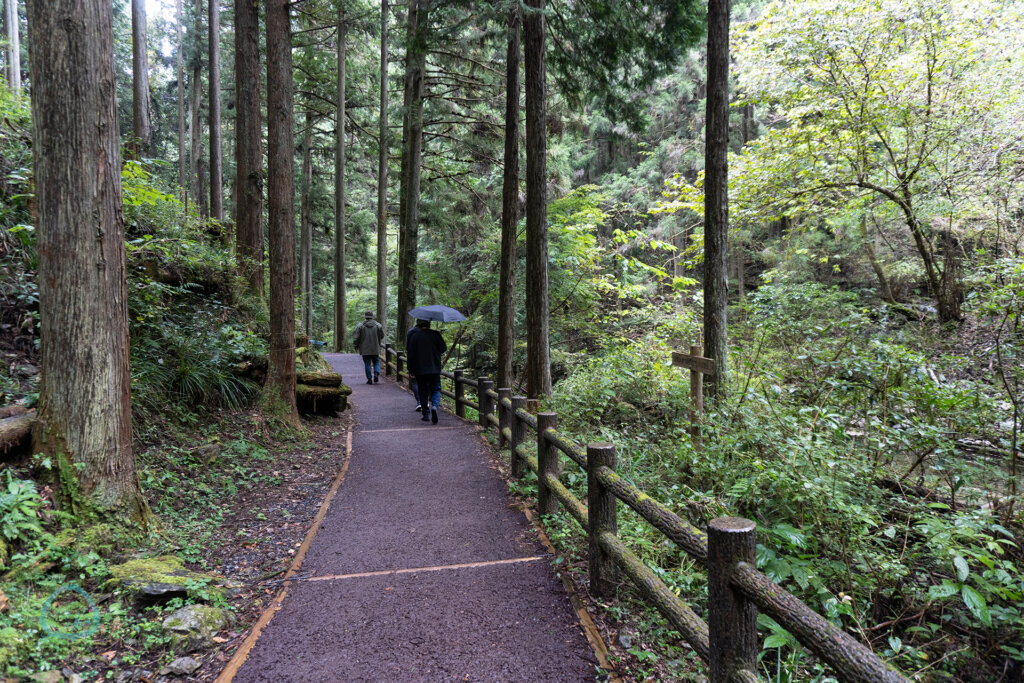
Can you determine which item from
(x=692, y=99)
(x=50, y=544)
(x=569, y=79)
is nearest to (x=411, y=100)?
(x=569, y=79)

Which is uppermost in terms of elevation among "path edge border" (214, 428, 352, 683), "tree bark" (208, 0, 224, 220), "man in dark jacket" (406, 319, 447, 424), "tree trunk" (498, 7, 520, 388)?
"tree bark" (208, 0, 224, 220)

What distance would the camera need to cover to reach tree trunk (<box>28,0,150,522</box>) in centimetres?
398

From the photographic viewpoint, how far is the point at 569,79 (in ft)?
32.1

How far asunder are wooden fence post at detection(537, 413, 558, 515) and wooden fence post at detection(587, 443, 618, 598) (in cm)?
126

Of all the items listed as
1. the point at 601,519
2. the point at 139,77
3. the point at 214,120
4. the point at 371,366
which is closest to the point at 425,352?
the point at 601,519

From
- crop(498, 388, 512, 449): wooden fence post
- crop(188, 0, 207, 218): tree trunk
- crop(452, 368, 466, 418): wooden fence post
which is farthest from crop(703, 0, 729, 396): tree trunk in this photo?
crop(188, 0, 207, 218): tree trunk

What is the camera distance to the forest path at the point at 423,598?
3.16 m

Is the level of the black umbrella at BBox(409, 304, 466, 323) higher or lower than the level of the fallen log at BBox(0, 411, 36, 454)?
higher

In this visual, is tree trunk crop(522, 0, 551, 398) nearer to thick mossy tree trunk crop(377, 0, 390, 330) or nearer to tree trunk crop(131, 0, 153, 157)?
thick mossy tree trunk crop(377, 0, 390, 330)

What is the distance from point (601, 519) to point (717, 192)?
5.54 metres

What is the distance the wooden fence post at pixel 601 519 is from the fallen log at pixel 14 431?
169 inches

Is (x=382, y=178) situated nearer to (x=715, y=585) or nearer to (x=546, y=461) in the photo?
(x=546, y=461)

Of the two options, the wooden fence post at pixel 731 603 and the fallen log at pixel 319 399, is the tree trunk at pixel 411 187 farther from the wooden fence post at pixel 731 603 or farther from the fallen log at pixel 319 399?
the wooden fence post at pixel 731 603

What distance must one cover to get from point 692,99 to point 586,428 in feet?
57.5
